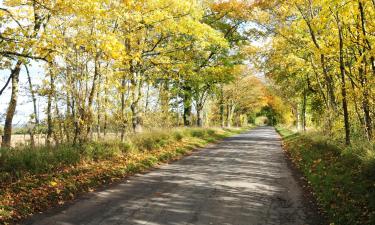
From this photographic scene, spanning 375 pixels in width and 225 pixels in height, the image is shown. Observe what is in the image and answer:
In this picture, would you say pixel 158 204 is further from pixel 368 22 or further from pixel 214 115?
pixel 214 115

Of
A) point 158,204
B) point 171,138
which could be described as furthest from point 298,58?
point 158,204

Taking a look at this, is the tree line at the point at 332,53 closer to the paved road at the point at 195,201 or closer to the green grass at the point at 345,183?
the green grass at the point at 345,183

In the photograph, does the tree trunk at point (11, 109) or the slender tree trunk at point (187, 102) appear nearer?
the tree trunk at point (11, 109)

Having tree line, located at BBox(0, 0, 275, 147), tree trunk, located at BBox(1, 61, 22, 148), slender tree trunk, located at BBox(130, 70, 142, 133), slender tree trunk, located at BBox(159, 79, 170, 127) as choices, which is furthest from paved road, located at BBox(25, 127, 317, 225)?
slender tree trunk, located at BBox(159, 79, 170, 127)

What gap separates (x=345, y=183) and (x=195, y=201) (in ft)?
13.3

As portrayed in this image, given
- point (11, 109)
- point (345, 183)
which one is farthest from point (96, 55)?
point (345, 183)

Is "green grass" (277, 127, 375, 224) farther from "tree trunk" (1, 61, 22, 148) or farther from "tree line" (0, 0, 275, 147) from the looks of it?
"tree trunk" (1, 61, 22, 148)

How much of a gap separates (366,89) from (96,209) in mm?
9950

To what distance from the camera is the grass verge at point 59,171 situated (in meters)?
8.27

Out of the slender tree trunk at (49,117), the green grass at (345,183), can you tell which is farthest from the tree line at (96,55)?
the green grass at (345,183)

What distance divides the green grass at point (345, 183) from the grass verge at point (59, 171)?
20.9 ft

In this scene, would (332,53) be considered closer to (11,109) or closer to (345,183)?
(345,183)

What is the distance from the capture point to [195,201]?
888 centimetres

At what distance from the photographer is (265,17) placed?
→ 810 inches
